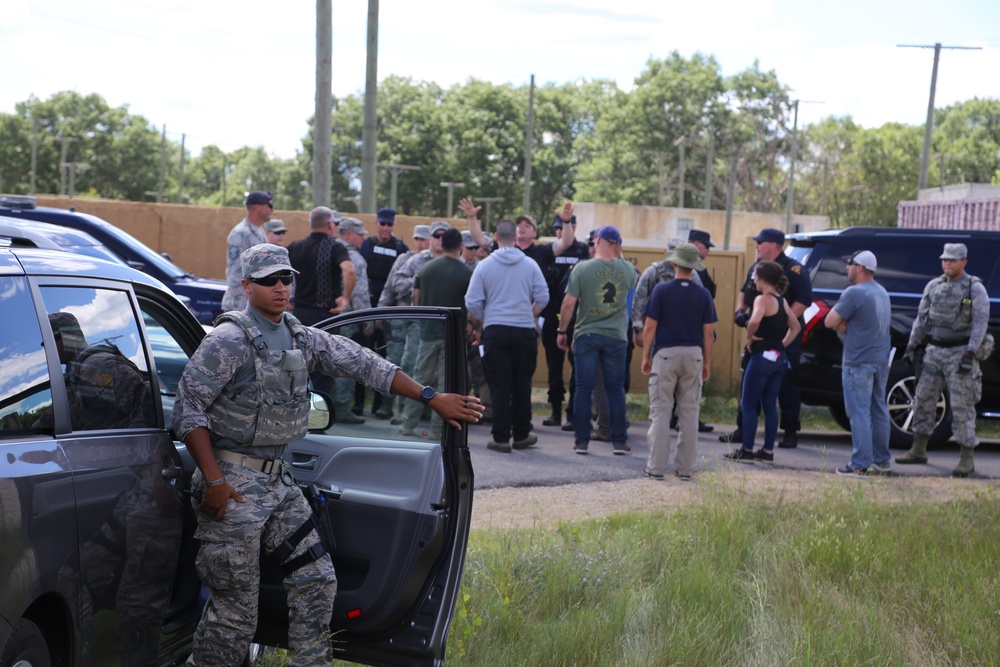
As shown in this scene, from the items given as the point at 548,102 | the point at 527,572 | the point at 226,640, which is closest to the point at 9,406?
the point at 226,640

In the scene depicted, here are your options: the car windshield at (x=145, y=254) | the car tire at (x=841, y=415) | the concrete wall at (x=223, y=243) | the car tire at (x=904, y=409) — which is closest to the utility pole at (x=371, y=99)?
the concrete wall at (x=223, y=243)

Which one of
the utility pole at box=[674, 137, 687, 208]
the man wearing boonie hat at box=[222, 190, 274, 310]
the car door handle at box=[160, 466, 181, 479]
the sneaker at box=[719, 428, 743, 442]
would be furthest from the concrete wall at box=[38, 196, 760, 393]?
the utility pole at box=[674, 137, 687, 208]

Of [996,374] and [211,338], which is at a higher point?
[211,338]

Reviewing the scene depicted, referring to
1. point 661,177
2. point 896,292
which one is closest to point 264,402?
point 896,292

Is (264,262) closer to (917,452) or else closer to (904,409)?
(917,452)

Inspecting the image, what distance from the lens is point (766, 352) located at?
9.77m

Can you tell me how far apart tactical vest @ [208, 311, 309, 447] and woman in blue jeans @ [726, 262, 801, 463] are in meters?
6.30

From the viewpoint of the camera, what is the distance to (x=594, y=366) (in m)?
9.87

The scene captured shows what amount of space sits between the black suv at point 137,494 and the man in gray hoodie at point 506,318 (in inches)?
191

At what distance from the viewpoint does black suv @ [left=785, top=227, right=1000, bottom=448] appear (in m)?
10.9

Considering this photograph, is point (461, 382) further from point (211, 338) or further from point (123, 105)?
point (123, 105)

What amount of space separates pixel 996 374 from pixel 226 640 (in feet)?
29.6

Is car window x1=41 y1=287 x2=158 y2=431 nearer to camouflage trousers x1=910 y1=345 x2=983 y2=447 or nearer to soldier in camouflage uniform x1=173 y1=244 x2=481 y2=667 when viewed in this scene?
soldier in camouflage uniform x1=173 y1=244 x2=481 y2=667

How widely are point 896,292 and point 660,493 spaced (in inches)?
162
